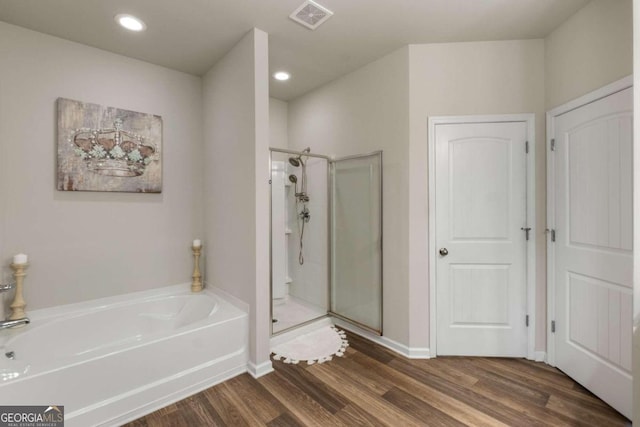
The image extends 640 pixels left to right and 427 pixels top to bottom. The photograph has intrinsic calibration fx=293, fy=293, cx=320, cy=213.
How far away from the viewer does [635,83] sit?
1.33m

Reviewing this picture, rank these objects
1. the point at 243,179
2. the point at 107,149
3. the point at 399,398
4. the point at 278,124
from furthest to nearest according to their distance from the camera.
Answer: the point at 278,124 → the point at 107,149 → the point at 243,179 → the point at 399,398

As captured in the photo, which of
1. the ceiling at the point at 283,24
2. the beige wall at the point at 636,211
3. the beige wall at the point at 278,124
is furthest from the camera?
the beige wall at the point at 278,124

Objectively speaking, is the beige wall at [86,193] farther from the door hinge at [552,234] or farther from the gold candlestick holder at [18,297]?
the door hinge at [552,234]

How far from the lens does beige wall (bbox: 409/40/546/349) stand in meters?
2.29

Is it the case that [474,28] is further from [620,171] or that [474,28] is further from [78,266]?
[78,266]

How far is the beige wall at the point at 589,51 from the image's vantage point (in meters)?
1.74

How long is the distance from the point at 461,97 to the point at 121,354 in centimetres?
A: 301

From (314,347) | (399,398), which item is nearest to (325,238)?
(314,347)

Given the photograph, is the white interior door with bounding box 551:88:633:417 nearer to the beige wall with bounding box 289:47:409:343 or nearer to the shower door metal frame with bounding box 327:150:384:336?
the beige wall with bounding box 289:47:409:343

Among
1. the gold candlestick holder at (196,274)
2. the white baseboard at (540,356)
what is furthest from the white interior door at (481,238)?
the gold candlestick holder at (196,274)

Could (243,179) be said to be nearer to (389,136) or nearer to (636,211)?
(389,136)

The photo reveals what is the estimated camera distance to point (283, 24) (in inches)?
84.3

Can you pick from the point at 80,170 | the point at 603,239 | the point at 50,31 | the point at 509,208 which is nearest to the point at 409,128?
the point at 509,208

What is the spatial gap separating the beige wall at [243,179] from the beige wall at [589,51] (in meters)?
2.17
